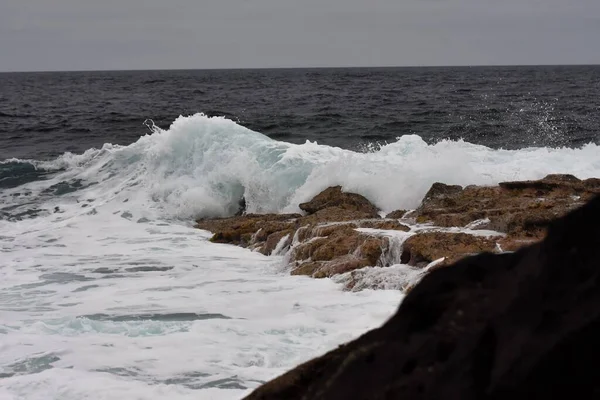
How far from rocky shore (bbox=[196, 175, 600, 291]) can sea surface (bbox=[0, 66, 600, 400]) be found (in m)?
0.30

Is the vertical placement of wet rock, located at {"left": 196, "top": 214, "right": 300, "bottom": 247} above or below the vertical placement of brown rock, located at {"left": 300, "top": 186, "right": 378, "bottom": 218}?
below

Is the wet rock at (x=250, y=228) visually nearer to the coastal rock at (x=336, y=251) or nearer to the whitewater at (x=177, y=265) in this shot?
the whitewater at (x=177, y=265)

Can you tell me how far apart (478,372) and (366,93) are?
143 ft

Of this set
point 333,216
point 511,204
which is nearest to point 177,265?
point 333,216

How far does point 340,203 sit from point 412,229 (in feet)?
9.76

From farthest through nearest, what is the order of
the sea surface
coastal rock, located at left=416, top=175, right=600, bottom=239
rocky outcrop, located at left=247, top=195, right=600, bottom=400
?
coastal rock, located at left=416, top=175, right=600, bottom=239 < the sea surface < rocky outcrop, located at left=247, top=195, right=600, bottom=400

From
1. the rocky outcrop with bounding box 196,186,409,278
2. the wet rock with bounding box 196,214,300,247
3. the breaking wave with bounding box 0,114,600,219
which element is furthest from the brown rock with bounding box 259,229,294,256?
the breaking wave with bounding box 0,114,600,219

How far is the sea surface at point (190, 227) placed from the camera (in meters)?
5.83

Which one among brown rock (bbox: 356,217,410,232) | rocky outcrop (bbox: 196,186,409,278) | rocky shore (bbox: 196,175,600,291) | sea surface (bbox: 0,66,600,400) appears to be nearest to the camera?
sea surface (bbox: 0,66,600,400)

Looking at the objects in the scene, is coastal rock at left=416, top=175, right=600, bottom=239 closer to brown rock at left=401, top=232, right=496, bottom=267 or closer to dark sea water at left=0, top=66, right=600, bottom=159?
brown rock at left=401, top=232, right=496, bottom=267

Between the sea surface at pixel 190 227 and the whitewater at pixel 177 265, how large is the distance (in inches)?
1.1

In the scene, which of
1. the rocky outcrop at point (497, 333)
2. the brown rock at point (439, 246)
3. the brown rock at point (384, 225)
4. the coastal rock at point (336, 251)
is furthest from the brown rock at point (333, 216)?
the rocky outcrop at point (497, 333)

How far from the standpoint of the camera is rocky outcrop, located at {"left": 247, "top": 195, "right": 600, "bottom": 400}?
177 cm

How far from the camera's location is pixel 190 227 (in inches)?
524
